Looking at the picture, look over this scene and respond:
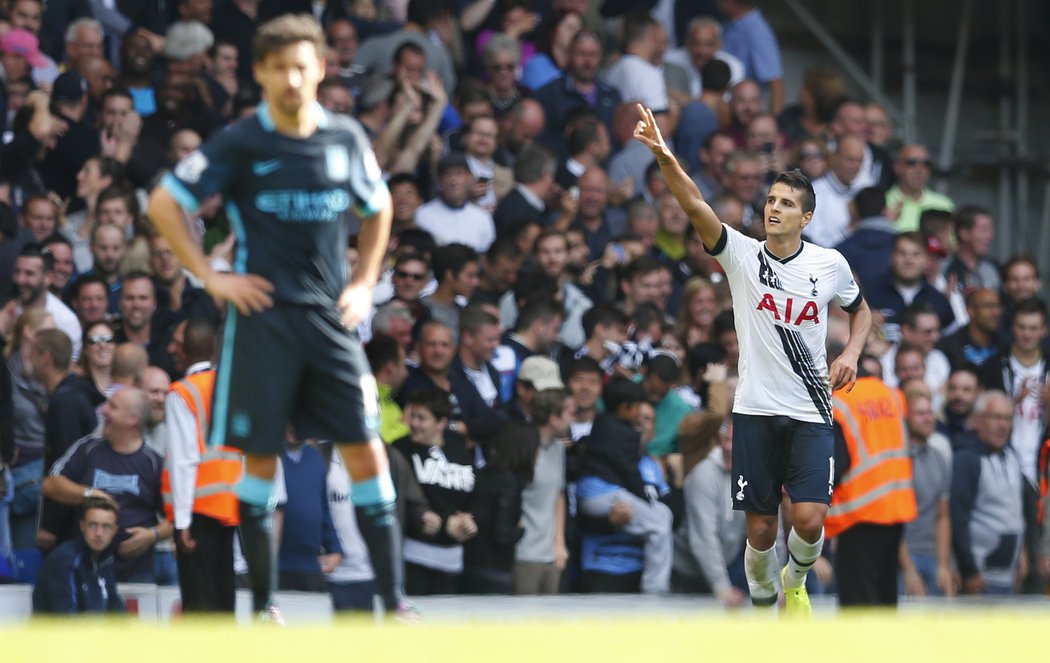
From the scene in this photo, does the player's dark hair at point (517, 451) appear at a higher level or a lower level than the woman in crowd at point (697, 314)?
lower

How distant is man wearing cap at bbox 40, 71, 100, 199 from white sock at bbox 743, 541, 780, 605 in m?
6.36

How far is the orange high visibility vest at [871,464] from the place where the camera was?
34.3 ft

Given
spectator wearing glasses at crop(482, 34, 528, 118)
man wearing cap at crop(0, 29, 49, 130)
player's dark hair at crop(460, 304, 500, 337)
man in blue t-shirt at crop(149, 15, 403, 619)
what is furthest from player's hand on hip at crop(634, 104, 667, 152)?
spectator wearing glasses at crop(482, 34, 528, 118)

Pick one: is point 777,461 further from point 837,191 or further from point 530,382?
point 837,191

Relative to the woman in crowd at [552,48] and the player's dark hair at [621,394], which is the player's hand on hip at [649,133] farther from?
the woman in crowd at [552,48]

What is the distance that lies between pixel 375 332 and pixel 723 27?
7408mm

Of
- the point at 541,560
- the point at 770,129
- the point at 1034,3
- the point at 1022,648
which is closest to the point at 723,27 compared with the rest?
the point at 770,129

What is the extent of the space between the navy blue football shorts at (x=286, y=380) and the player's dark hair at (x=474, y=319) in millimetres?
5291

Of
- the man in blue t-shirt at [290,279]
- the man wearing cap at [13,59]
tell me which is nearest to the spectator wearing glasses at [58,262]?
the man wearing cap at [13,59]

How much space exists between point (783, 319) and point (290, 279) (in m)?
2.93

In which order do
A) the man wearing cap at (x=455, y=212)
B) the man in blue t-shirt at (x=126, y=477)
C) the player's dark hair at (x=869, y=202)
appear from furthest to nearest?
the player's dark hair at (x=869, y=202) → the man wearing cap at (x=455, y=212) → the man in blue t-shirt at (x=126, y=477)

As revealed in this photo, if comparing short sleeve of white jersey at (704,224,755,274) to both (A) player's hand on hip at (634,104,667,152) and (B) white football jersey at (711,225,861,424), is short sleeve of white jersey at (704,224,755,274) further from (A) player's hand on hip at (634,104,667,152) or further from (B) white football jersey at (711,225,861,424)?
(A) player's hand on hip at (634,104,667,152)

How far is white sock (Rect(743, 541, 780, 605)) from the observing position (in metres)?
9.20

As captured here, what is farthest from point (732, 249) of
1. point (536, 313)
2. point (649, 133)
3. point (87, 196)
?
point (87, 196)
